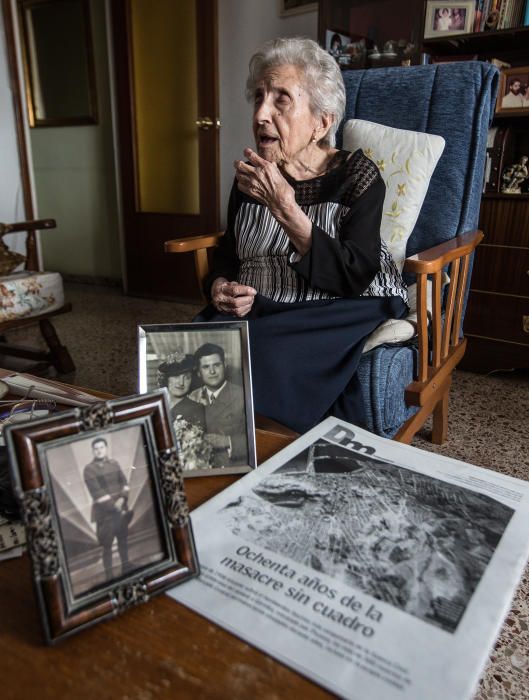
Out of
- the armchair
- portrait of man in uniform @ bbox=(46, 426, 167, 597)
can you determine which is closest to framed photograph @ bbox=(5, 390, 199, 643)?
portrait of man in uniform @ bbox=(46, 426, 167, 597)

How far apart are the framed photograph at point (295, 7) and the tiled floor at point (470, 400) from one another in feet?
5.43

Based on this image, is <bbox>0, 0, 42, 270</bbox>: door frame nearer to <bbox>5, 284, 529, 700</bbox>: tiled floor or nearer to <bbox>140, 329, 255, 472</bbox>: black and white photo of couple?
<bbox>5, 284, 529, 700</bbox>: tiled floor

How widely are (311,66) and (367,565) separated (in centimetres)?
109

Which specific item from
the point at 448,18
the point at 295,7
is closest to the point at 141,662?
the point at 448,18

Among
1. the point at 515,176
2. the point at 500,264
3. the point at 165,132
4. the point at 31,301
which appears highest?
the point at 165,132

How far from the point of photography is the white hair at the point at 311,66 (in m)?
1.20

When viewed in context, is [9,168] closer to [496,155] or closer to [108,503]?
[496,155]

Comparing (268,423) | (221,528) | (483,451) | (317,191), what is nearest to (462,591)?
(221,528)

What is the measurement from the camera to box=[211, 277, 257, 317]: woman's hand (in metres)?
1.15

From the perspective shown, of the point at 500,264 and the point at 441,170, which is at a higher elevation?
the point at 441,170

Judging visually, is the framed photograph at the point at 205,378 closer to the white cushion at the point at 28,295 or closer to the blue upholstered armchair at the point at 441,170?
the blue upholstered armchair at the point at 441,170

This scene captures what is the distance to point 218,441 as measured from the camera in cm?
67

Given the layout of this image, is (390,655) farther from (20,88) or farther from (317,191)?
(20,88)

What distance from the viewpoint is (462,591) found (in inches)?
18.1
